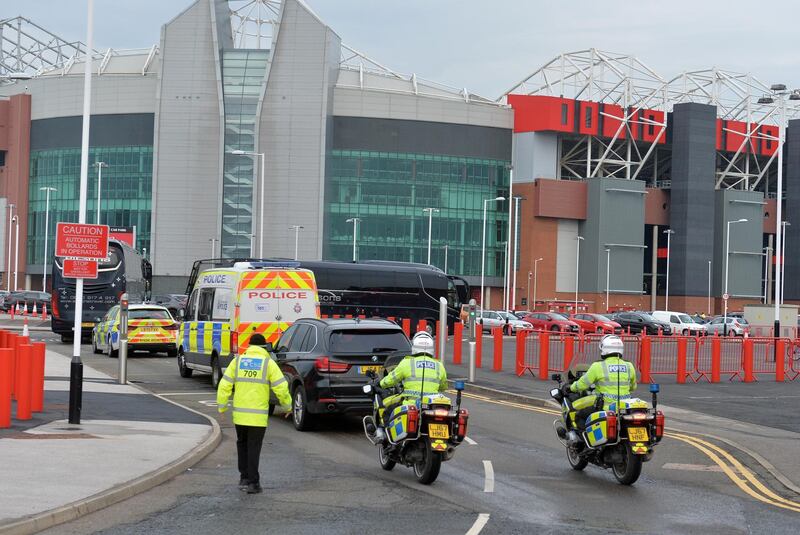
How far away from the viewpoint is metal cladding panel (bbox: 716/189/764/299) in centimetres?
10894

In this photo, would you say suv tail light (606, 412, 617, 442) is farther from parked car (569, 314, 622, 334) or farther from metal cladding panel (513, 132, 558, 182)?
metal cladding panel (513, 132, 558, 182)

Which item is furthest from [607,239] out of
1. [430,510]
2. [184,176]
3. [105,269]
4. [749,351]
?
[430,510]

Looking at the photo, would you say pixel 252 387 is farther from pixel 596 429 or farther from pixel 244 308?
pixel 244 308

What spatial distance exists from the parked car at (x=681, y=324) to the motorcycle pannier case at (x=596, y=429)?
191 feet

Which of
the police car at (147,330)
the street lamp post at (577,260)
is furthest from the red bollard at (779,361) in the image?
the street lamp post at (577,260)

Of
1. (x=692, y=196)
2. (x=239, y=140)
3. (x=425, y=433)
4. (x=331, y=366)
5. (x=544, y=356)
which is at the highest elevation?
(x=239, y=140)

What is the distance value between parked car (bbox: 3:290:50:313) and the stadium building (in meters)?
20.8

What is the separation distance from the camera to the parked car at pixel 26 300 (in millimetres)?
79938

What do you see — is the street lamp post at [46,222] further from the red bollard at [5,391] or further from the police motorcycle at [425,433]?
the police motorcycle at [425,433]

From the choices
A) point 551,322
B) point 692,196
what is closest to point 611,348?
point 551,322

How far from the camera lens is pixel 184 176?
103 metres

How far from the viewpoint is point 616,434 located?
12820mm

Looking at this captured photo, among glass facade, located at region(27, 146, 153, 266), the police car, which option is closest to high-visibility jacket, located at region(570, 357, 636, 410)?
the police car

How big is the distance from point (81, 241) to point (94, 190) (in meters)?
94.5
